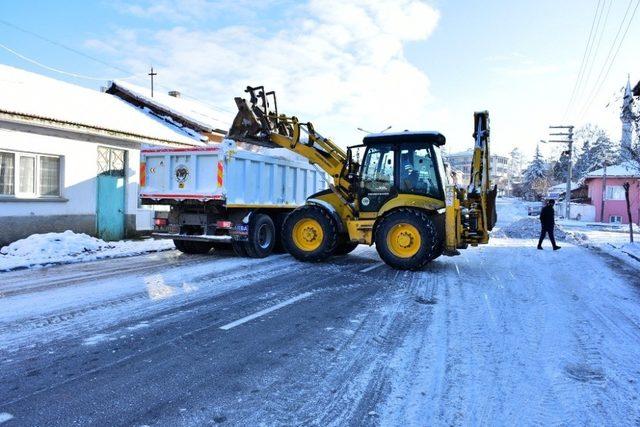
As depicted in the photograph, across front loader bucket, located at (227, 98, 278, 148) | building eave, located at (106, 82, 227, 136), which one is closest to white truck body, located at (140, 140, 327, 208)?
front loader bucket, located at (227, 98, 278, 148)

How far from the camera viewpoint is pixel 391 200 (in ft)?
33.7

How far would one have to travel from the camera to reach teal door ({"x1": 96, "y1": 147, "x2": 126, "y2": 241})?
14.9 metres

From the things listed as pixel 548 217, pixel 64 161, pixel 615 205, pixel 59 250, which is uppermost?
pixel 64 161

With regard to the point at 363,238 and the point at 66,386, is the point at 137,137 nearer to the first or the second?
the point at 363,238

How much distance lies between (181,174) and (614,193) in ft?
134

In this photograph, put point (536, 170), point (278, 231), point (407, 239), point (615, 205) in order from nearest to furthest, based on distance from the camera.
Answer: point (407, 239)
point (278, 231)
point (615, 205)
point (536, 170)

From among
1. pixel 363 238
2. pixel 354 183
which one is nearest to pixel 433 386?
pixel 363 238

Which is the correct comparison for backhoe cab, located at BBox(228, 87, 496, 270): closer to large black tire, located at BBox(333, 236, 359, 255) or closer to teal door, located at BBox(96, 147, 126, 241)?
large black tire, located at BBox(333, 236, 359, 255)

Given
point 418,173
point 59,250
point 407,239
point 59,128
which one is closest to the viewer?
point 407,239

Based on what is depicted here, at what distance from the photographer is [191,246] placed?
40.7 feet

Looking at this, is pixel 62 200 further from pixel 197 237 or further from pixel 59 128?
pixel 197 237

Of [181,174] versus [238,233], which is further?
[181,174]

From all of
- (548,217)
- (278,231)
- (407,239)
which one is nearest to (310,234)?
(278,231)

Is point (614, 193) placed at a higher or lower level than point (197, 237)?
higher
